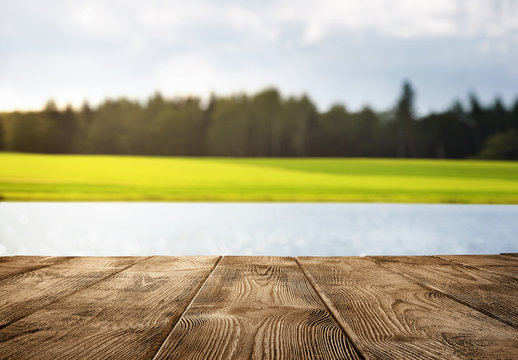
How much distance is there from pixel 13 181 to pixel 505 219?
1028 cm

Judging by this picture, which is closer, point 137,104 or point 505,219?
point 505,219

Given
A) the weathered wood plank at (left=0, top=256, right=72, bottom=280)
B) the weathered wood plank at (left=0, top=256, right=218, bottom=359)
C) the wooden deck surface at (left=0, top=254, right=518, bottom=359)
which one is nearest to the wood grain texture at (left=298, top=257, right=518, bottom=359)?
the wooden deck surface at (left=0, top=254, right=518, bottom=359)

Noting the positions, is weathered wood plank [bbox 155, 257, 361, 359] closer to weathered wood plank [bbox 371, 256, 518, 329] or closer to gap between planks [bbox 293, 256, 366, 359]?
gap between planks [bbox 293, 256, 366, 359]

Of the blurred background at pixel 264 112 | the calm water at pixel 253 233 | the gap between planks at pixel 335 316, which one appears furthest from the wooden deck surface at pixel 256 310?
the blurred background at pixel 264 112

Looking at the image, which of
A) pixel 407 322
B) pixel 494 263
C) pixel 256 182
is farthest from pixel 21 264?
pixel 256 182

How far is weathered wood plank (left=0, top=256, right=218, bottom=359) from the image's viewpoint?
52 centimetres

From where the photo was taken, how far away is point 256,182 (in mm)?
10328

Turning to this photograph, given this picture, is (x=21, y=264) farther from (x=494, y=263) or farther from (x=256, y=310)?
(x=494, y=263)

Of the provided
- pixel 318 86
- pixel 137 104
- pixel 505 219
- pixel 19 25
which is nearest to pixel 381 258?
pixel 505 219

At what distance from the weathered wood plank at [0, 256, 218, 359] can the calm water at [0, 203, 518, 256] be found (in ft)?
6.66

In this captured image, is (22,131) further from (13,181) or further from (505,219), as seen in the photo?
(505,219)

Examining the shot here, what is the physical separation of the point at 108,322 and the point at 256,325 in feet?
0.75

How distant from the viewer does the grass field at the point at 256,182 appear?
7.77 m

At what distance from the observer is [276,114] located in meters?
21.8
